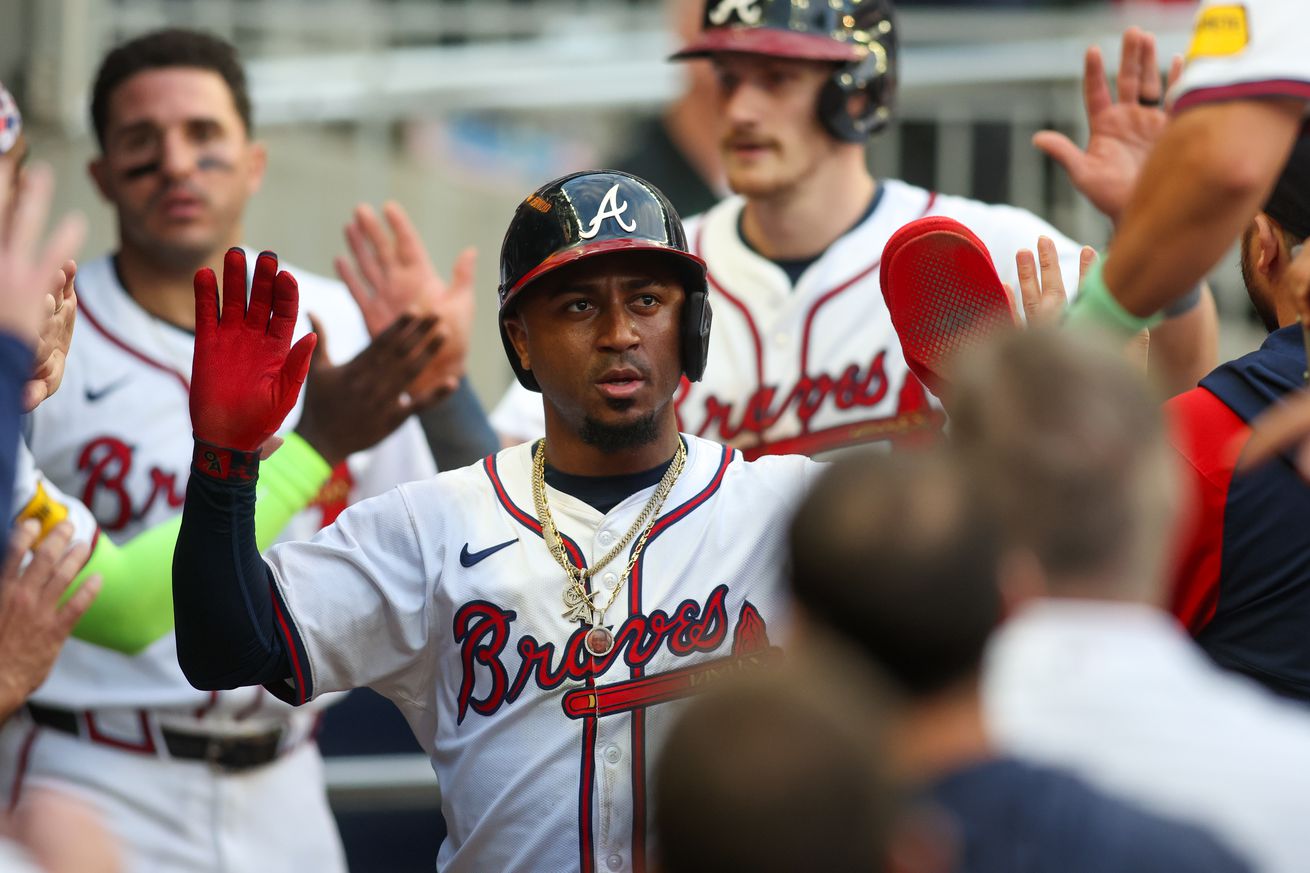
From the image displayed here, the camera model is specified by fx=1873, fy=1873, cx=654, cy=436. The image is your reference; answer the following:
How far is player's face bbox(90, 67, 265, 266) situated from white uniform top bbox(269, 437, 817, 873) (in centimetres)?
180

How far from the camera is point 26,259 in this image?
2557mm

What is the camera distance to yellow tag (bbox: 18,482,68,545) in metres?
4.06

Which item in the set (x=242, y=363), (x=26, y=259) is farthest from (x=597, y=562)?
(x=26, y=259)

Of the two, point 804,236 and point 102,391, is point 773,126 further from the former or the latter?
point 102,391

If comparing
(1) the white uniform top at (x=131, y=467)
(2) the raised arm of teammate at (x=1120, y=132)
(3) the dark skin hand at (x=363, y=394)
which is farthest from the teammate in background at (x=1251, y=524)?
(1) the white uniform top at (x=131, y=467)

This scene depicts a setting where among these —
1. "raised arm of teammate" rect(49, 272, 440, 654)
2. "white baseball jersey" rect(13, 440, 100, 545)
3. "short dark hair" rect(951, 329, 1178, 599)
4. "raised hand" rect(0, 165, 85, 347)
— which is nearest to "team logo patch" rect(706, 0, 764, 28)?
"raised arm of teammate" rect(49, 272, 440, 654)

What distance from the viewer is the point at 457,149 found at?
7.88 metres

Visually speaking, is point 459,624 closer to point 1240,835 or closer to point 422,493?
point 422,493

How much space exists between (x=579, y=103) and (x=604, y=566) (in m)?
4.80

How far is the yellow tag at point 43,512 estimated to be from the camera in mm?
4062

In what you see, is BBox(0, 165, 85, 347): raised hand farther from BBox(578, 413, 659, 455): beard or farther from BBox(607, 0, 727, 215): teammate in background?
BBox(607, 0, 727, 215): teammate in background

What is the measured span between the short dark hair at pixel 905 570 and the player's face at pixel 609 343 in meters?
1.42

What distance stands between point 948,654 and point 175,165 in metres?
3.48

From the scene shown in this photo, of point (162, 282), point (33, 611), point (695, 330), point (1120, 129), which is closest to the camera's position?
point (695, 330)
